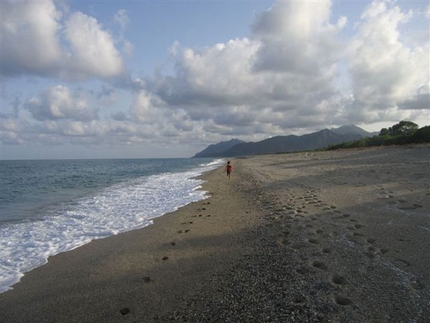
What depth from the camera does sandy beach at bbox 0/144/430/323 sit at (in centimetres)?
437

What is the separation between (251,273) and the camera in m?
5.61

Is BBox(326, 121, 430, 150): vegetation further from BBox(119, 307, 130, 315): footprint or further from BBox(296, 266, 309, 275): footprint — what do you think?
BBox(119, 307, 130, 315): footprint

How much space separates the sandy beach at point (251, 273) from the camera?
4.37 metres

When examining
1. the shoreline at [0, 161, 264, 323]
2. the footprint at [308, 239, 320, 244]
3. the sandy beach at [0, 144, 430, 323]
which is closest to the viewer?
the sandy beach at [0, 144, 430, 323]

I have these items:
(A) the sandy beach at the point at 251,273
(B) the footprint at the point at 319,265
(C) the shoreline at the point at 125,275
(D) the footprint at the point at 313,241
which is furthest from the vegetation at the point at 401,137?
(C) the shoreline at the point at 125,275

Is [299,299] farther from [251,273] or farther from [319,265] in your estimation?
[319,265]

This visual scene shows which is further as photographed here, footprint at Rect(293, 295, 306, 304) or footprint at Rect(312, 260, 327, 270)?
footprint at Rect(312, 260, 327, 270)

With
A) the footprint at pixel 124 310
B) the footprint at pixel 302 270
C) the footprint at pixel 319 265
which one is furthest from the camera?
the footprint at pixel 319 265

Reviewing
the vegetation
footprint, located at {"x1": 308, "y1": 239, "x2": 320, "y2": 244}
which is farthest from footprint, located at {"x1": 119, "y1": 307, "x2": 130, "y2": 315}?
the vegetation

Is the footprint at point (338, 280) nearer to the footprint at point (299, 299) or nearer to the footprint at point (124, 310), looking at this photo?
the footprint at point (299, 299)

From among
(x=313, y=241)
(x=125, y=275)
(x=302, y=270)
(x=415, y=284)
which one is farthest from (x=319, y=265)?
(x=125, y=275)

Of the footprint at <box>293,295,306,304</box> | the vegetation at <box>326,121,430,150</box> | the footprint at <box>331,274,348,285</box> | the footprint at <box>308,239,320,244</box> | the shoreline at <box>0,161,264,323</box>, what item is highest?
the vegetation at <box>326,121,430,150</box>

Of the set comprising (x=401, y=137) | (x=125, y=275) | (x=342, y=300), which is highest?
(x=401, y=137)

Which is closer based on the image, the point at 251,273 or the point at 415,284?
the point at 415,284
